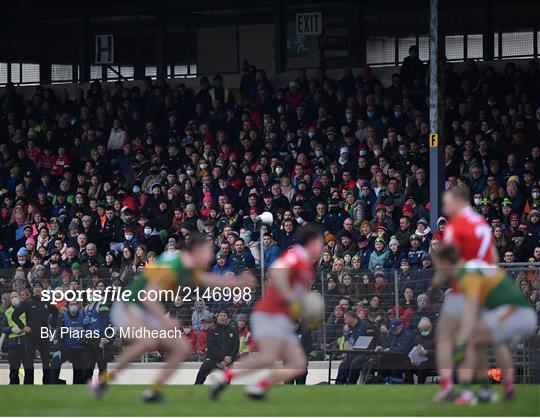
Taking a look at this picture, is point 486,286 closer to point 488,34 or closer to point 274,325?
point 274,325

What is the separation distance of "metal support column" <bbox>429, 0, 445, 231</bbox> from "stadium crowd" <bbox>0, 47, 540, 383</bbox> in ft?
0.74

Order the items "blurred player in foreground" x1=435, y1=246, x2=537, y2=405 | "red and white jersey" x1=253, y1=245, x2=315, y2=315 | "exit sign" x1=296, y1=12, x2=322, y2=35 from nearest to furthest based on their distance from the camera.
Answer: "red and white jersey" x1=253, y1=245, x2=315, y2=315 → "blurred player in foreground" x1=435, y1=246, x2=537, y2=405 → "exit sign" x1=296, y1=12, x2=322, y2=35

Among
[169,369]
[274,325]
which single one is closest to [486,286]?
[274,325]

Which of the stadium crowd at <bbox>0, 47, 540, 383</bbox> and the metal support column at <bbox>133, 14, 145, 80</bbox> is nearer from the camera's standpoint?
the stadium crowd at <bbox>0, 47, 540, 383</bbox>

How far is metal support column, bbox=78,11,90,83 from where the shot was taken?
107 ft

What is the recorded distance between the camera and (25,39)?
34156 mm

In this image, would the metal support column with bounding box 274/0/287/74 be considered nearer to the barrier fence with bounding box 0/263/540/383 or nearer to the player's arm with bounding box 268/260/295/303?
the barrier fence with bounding box 0/263/540/383

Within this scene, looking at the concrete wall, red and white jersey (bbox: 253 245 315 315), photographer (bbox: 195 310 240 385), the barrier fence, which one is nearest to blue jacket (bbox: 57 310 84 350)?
the concrete wall

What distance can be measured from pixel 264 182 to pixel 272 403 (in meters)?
11.6

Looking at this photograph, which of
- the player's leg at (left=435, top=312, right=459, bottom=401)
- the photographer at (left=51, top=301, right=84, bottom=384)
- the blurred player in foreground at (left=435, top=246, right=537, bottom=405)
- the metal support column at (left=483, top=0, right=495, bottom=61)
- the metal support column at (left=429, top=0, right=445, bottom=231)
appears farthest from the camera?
the metal support column at (left=483, top=0, right=495, bottom=61)

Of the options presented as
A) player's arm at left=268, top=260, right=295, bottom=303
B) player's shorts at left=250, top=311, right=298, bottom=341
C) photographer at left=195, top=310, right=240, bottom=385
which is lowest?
photographer at left=195, top=310, right=240, bottom=385

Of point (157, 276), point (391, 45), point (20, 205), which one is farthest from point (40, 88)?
point (157, 276)

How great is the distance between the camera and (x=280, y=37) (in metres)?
30.8

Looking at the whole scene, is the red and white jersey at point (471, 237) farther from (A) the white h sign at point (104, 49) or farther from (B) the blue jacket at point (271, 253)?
(A) the white h sign at point (104, 49)
